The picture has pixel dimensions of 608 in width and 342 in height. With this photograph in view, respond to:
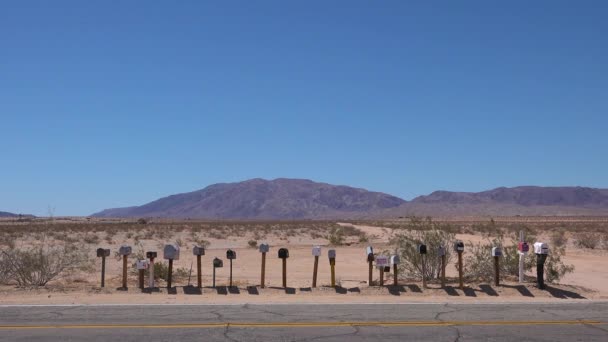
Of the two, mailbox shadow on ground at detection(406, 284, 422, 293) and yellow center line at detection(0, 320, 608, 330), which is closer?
yellow center line at detection(0, 320, 608, 330)

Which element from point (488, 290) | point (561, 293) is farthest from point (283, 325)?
point (561, 293)

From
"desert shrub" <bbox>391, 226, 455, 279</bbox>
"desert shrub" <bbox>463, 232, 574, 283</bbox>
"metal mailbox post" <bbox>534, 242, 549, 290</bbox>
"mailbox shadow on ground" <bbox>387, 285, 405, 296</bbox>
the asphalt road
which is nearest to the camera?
the asphalt road

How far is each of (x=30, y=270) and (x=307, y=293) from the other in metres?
6.55

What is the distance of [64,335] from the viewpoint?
982 cm

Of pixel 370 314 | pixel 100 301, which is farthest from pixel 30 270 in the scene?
pixel 370 314

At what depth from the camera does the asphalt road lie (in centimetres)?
976

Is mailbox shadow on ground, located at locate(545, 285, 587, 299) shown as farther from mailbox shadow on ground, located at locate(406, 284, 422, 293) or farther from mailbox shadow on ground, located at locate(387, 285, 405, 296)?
mailbox shadow on ground, located at locate(387, 285, 405, 296)

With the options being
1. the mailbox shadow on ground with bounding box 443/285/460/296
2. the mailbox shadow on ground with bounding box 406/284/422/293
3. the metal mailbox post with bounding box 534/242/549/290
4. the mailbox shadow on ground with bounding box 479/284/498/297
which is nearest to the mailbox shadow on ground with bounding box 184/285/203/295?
the mailbox shadow on ground with bounding box 406/284/422/293

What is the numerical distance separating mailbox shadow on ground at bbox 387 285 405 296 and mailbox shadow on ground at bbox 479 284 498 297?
1.65 meters

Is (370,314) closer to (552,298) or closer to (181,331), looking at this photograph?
(181,331)

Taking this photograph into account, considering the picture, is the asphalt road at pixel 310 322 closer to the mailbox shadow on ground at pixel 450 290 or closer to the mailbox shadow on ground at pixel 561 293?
the mailbox shadow on ground at pixel 561 293

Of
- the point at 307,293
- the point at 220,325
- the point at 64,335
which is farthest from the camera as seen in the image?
the point at 307,293

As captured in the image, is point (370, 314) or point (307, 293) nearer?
point (370, 314)

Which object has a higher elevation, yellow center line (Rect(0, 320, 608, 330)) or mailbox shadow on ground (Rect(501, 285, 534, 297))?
mailbox shadow on ground (Rect(501, 285, 534, 297))
